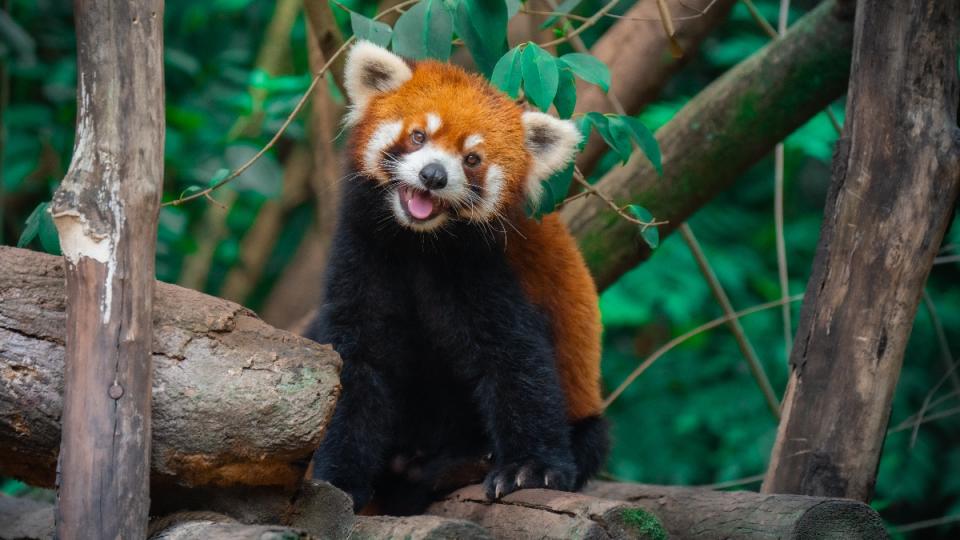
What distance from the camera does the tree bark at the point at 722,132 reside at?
4.33 metres

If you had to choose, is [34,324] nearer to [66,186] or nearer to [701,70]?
[66,186]

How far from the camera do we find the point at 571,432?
142 inches

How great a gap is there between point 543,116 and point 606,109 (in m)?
1.30

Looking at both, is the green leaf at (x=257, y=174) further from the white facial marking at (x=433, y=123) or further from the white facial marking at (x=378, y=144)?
the white facial marking at (x=433, y=123)

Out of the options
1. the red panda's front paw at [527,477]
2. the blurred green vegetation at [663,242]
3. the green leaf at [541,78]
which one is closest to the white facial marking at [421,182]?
the green leaf at [541,78]

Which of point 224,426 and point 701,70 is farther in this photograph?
point 701,70

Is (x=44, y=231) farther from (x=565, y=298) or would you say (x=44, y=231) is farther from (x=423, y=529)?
(x=565, y=298)

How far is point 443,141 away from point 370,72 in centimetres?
36

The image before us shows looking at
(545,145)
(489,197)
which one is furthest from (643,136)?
(489,197)

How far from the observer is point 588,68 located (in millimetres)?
2898

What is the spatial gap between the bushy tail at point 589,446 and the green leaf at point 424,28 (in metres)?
1.52

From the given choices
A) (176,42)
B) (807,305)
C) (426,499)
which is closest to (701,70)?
(176,42)

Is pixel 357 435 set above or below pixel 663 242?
below

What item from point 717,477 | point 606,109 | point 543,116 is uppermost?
point 606,109
